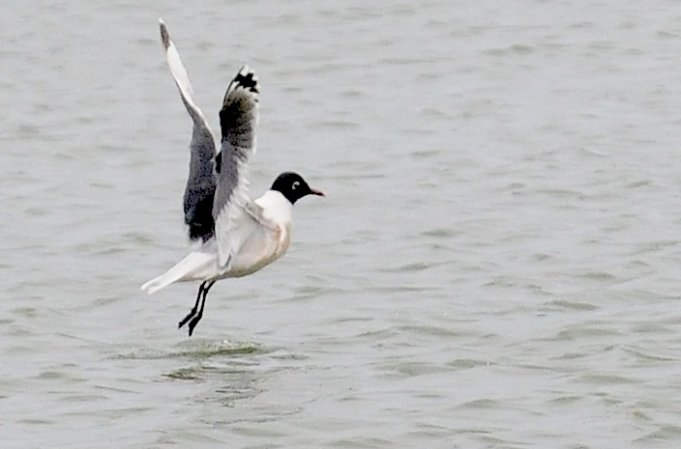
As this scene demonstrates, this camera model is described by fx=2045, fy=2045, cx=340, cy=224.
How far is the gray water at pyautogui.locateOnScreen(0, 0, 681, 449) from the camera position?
8.72 metres

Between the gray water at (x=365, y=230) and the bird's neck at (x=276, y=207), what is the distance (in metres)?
0.64

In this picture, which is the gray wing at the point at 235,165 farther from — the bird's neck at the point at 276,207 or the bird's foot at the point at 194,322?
the bird's foot at the point at 194,322

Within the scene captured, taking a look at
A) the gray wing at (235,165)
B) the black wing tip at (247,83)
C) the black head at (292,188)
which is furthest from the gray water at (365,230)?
the black wing tip at (247,83)

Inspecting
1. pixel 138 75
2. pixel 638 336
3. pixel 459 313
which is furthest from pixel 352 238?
pixel 138 75

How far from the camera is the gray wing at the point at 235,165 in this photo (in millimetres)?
9023

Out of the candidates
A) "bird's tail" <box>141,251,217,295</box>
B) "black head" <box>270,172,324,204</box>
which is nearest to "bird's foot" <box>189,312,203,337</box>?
"bird's tail" <box>141,251,217,295</box>

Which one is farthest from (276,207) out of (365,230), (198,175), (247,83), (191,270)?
(365,230)

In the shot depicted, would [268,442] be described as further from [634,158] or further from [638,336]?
[634,158]

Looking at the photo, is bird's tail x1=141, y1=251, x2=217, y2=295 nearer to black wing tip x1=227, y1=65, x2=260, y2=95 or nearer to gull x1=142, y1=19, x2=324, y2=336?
gull x1=142, y1=19, x2=324, y2=336

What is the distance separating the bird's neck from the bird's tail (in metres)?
0.35

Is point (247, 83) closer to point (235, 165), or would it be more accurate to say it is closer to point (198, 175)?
point (235, 165)

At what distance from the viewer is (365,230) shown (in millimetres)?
12891

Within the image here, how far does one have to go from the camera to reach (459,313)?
1072 cm

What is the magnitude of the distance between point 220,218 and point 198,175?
393 mm
